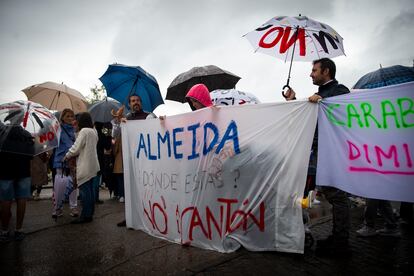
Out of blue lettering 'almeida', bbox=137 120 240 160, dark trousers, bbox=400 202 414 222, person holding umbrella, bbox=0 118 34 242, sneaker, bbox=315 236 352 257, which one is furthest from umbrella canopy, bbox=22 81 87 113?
dark trousers, bbox=400 202 414 222

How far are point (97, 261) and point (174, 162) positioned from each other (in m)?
1.41

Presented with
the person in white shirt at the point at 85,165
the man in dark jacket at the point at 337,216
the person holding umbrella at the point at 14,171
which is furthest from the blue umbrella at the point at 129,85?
the man in dark jacket at the point at 337,216

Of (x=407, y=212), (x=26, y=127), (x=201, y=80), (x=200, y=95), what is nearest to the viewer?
(x=26, y=127)

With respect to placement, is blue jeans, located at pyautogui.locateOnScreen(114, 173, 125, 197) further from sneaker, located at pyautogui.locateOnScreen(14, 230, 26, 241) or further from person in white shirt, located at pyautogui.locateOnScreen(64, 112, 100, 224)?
sneaker, located at pyautogui.locateOnScreen(14, 230, 26, 241)

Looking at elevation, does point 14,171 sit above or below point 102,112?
below

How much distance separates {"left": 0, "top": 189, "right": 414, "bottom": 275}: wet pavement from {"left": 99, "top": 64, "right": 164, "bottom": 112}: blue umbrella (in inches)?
97.8

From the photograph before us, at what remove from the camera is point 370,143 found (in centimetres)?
Result: 286

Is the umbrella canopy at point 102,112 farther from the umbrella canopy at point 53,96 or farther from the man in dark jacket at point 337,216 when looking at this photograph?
the man in dark jacket at point 337,216

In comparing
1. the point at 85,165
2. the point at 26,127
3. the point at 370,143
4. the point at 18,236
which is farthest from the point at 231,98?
the point at 18,236

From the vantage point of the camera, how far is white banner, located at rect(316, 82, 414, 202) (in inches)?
106

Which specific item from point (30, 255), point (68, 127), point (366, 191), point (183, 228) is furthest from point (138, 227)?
point (366, 191)

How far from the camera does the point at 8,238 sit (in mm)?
4020

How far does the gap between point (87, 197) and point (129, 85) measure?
7.04 ft

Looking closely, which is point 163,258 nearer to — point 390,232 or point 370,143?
point 370,143
